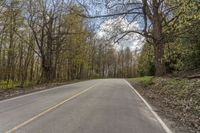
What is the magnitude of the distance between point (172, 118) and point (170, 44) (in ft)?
68.0

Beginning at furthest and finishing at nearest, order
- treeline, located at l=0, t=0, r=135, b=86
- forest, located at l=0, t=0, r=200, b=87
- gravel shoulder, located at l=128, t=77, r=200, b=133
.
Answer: treeline, located at l=0, t=0, r=135, b=86, forest, located at l=0, t=0, r=200, b=87, gravel shoulder, located at l=128, t=77, r=200, b=133

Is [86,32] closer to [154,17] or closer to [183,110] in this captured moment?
[154,17]

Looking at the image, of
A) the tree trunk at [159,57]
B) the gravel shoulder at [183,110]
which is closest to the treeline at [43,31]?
the tree trunk at [159,57]

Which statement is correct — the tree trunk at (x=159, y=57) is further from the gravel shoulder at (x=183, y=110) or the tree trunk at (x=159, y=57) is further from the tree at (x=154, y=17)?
the gravel shoulder at (x=183, y=110)

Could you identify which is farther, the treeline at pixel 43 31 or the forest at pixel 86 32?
the treeline at pixel 43 31

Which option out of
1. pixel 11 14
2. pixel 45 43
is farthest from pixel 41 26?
pixel 11 14

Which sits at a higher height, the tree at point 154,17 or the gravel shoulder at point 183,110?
the tree at point 154,17

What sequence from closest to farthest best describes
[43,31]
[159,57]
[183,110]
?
1. [183,110]
2. [159,57]
3. [43,31]

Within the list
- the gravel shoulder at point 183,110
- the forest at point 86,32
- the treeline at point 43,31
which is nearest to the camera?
the gravel shoulder at point 183,110

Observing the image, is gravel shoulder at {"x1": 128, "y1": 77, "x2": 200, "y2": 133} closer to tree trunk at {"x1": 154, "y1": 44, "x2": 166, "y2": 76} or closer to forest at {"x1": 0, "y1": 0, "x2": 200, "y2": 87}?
forest at {"x1": 0, "y1": 0, "x2": 200, "y2": 87}

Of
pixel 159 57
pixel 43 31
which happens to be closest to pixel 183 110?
pixel 159 57

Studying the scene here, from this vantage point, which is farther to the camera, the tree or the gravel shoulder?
the tree

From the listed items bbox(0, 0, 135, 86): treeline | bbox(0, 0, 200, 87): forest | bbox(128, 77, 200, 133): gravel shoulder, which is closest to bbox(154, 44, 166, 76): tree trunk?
bbox(0, 0, 200, 87): forest

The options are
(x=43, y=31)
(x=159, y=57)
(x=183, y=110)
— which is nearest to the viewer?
(x=183, y=110)
